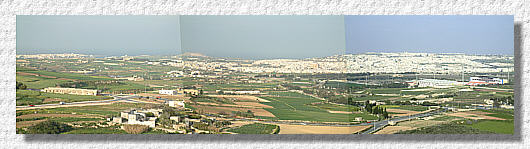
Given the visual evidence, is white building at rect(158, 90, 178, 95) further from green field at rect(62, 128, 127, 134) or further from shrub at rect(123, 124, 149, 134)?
green field at rect(62, 128, 127, 134)

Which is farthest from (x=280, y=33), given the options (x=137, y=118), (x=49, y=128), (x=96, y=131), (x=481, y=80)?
(x=49, y=128)

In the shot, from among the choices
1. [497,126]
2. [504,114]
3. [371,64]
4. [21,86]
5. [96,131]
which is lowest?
[96,131]

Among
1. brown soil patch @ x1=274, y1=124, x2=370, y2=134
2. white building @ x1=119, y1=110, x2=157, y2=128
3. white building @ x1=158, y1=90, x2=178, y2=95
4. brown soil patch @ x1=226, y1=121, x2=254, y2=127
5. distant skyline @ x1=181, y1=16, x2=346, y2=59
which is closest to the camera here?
distant skyline @ x1=181, y1=16, x2=346, y2=59

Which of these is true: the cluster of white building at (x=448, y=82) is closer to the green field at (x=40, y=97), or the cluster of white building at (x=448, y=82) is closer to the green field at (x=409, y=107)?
the green field at (x=409, y=107)

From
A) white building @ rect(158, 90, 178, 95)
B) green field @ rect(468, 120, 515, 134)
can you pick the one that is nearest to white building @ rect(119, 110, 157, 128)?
white building @ rect(158, 90, 178, 95)

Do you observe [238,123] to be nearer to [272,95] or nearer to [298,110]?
[272,95]

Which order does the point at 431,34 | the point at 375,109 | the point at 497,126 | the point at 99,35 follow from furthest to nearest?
the point at 99,35, the point at 375,109, the point at 431,34, the point at 497,126

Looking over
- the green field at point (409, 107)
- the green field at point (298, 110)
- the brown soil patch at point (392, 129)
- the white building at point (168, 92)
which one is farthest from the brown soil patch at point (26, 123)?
the green field at point (409, 107)

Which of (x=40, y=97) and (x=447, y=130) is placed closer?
(x=447, y=130)
